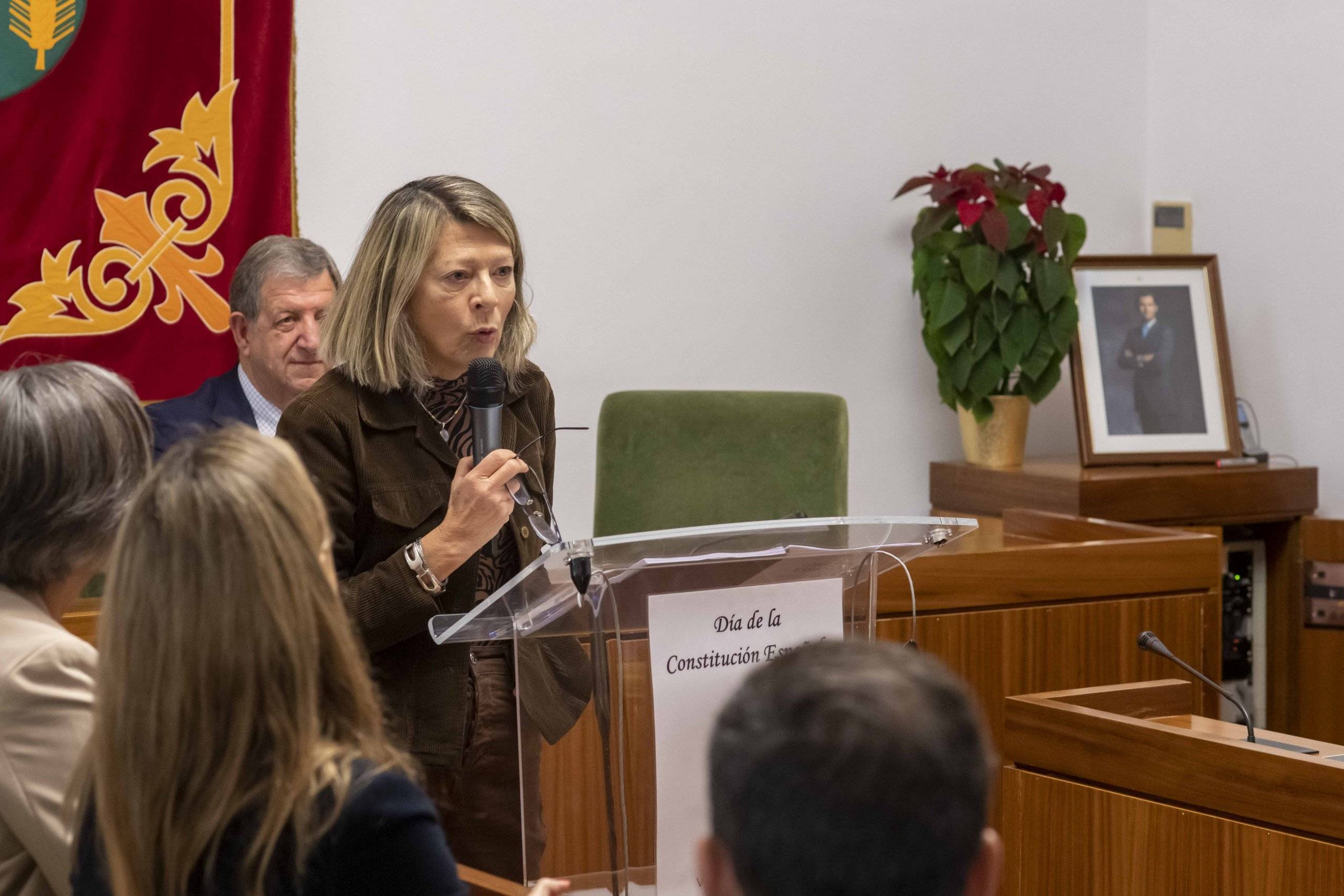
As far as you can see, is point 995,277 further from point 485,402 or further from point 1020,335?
point 485,402

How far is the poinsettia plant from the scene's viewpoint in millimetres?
4121

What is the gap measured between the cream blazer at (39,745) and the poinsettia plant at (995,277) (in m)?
3.20

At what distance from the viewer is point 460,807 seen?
6.02ft

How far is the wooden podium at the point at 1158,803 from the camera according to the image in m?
2.06

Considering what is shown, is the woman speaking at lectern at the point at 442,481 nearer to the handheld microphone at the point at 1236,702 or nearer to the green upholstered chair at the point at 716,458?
the handheld microphone at the point at 1236,702

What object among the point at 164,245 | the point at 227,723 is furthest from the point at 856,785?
the point at 164,245

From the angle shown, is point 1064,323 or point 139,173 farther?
point 1064,323

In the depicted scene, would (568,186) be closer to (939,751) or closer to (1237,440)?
(1237,440)

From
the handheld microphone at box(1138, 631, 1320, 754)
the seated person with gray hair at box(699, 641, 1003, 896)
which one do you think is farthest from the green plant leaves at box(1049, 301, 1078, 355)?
the seated person with gray hair at box(699, 641, 1003, 896)

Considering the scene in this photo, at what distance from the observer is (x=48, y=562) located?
1.38 meters

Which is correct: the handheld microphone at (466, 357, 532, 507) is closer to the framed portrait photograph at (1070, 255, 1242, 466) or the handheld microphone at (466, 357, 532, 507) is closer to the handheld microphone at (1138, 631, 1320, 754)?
the handheld microphone at (1138, 631, 1320, 754)

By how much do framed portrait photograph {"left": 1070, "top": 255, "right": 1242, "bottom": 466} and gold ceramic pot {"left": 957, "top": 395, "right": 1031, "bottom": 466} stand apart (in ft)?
0.61

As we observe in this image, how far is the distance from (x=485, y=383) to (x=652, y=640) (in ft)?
1.89

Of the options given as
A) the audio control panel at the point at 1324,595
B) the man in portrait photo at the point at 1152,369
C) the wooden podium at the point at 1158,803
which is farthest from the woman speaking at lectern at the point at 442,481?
the audio control panel at the point at 1324,595
